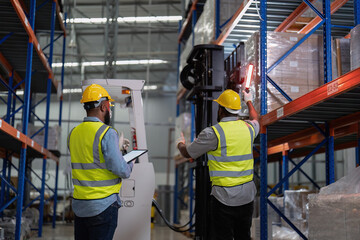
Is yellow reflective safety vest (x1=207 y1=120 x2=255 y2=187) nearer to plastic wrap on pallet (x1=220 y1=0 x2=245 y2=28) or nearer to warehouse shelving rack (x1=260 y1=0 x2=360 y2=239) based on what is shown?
warehouse shelving rack (x1=260 y1=0 x2=360 y2=239)

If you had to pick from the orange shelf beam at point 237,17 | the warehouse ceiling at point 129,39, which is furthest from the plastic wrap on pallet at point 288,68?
the warehouse ceiling at point 129,39

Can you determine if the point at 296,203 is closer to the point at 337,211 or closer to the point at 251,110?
the point at 251,110

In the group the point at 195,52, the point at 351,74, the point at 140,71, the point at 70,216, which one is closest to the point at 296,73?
the point at 195,52

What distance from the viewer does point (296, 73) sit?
6.26 meters

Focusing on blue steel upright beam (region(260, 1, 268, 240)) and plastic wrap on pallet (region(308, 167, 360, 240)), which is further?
blue steel upright beam (region(260, 1, 268, 240))

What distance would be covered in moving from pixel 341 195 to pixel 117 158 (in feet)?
6.47

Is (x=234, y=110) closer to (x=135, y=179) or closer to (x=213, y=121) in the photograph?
(x=213, y=121)

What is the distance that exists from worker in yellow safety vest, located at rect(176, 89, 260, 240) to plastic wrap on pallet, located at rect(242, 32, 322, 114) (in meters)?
1.49

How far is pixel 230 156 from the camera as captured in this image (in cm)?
462

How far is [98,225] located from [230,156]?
1.56 meters

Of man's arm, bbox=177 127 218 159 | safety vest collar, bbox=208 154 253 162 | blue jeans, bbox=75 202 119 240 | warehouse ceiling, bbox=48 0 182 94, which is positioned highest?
warehouse ceiling, bbox=48 0 182 94

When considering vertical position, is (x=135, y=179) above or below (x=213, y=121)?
below

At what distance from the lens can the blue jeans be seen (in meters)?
3.62

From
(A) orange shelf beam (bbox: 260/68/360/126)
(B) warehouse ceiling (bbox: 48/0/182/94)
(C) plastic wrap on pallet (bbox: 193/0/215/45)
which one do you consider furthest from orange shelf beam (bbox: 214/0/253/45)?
(B) warehouse ceiling (bbox: 48/0/182/94)
